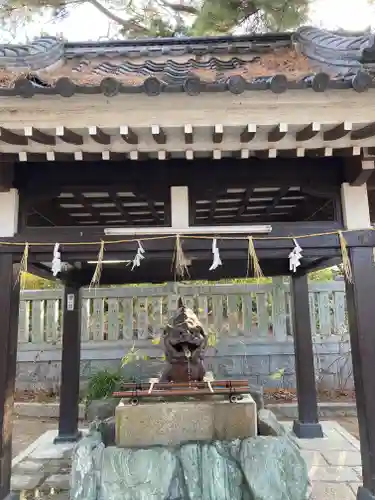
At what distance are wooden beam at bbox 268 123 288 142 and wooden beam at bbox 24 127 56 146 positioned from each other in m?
1.68

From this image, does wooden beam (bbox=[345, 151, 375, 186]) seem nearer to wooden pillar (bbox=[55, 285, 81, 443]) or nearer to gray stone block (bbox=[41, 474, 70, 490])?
gray stone block (bbox=[41, 474, 70, 490])

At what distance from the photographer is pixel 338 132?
320cm

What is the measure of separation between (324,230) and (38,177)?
263 cm

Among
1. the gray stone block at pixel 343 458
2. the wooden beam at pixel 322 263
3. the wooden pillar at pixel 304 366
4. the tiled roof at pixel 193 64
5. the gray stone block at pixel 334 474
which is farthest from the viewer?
the wooden pillar at pixel 304 366

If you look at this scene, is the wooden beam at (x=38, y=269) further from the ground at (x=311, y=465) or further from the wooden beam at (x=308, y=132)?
the wooden beam at (x=308, y=132)

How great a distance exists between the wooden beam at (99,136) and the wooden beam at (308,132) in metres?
1.48

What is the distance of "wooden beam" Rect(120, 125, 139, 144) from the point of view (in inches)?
122

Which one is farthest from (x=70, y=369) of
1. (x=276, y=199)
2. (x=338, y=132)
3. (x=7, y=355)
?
(x=338, y=132)

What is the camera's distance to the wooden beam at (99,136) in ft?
10.1

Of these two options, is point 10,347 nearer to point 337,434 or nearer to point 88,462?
point 88,462

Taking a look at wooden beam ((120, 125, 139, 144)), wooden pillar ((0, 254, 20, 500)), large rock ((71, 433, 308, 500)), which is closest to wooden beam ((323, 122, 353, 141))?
wooden beam ((120, 125, 139, 144))

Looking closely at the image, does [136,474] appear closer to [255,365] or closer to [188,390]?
[188,390]

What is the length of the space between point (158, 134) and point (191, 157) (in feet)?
1.38

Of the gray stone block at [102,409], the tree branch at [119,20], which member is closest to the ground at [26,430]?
the gray stone block at [102,409]
